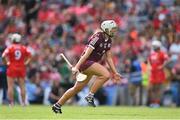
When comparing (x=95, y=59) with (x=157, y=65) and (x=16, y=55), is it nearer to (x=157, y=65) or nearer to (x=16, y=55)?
(x=16, y=55)

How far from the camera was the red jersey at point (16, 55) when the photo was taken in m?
24.2

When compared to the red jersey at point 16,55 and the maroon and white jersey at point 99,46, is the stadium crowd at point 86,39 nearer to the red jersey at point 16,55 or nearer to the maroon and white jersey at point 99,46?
the red jersey at point 16,55

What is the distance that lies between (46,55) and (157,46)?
5101 millimetres

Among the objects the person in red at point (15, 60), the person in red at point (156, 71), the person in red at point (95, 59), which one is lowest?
the person in red at point (156, 71)

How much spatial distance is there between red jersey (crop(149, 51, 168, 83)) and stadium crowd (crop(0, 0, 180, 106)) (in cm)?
47

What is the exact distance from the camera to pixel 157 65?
26.9 metres

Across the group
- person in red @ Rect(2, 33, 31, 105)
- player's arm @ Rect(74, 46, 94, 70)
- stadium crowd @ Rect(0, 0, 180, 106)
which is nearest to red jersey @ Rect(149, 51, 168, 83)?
stadium crowd @ Rect(0, 0, 180, 106)

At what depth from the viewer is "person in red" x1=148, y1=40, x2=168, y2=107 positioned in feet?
87.7

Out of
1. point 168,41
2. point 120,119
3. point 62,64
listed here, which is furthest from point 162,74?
point 120,119

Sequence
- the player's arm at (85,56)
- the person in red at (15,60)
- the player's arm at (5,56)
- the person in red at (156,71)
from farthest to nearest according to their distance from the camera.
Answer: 1. the person in red at (156,71)
2. the person in red at (15,60)
3. the player's arm at (5,56)
4. the player's arm at (85,56)

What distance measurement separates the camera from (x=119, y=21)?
31.3 metres

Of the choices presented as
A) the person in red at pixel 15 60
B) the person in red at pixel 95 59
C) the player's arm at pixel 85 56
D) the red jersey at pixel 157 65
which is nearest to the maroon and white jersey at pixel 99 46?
the person in red at pixel 95 59

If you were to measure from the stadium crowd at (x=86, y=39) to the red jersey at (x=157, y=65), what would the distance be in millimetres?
473

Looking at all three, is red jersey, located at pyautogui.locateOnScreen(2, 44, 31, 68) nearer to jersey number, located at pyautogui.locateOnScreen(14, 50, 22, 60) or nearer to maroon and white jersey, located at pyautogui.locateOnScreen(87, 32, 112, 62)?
jersey number, located at pyautogui.locateOnScreen(14, 50, 22, 60)
